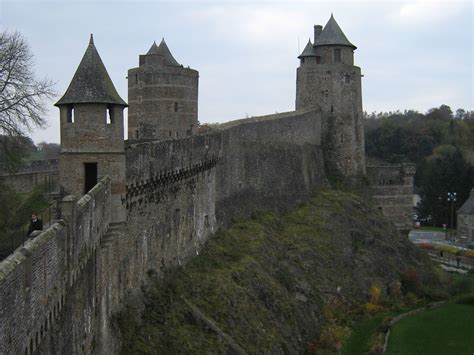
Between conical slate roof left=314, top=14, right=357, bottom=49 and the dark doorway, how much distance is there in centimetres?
3531

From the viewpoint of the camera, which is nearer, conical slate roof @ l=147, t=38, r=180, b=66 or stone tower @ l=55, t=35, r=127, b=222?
stone tower @ l=55, t=35, r=127, b=222

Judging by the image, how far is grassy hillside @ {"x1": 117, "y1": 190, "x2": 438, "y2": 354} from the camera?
25359 mm

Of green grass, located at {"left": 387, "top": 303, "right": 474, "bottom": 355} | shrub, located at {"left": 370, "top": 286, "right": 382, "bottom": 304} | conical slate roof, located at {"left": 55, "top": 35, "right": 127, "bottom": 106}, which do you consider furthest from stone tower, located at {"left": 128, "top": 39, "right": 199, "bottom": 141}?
conical slate roof, located at {"left": 55, "top": 35, "right": 127, "bottom": 106}

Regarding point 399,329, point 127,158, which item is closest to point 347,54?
point 399,329

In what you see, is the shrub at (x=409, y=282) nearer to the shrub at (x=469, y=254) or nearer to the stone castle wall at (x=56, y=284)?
the shrub at (x=469, y=254)

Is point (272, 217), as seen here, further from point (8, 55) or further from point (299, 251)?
point (8, 55)

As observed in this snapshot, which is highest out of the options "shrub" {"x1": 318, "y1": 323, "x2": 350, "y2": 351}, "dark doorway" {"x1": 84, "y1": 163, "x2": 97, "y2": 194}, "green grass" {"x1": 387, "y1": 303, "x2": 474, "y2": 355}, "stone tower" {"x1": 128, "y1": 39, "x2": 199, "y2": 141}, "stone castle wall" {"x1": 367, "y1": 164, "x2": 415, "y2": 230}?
"stone tower" {"x1": 128, "y1": 39, "x2": 199, "y2": 141}

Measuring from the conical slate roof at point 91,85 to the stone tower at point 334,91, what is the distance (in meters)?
34.0

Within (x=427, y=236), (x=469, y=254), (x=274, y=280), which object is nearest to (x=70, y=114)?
(x=274, y=280)

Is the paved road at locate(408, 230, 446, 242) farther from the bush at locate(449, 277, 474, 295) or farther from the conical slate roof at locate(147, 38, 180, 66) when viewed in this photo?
the conical slate roof at locate(147, 38, 180, 66)

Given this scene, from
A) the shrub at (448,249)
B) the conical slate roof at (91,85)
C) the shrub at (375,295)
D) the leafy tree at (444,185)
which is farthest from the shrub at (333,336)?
the leafy tree at (444,185)

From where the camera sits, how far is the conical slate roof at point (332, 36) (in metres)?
53.8

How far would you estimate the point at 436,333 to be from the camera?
133ft

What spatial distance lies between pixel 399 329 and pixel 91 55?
25247 mm
